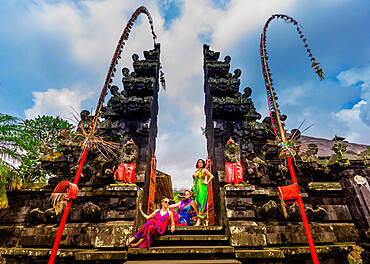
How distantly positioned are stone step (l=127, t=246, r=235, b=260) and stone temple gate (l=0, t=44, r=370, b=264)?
2 cm

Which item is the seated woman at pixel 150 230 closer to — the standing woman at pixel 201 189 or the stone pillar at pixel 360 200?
the standing woman at pixel 201 189

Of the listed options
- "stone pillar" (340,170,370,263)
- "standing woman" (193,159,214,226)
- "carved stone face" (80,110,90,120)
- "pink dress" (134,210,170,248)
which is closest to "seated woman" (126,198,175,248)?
"pink dress" (134,210,170,248)

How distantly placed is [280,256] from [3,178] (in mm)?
8402

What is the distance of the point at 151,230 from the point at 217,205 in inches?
99.0

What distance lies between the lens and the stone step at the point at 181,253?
4.19 meters

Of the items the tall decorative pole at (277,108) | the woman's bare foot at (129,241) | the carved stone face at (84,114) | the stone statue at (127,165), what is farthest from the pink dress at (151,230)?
the carved stone face at (84,114)

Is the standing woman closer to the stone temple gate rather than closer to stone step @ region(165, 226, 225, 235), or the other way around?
the stone temple gate

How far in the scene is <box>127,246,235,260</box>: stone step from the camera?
4.19m

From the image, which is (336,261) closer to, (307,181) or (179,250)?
(307,181)

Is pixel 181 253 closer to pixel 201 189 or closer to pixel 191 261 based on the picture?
pixel 191 261

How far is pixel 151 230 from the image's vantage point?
15.3 feet

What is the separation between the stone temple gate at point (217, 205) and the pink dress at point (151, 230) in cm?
19

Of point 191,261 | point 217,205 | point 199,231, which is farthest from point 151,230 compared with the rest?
point 217,205

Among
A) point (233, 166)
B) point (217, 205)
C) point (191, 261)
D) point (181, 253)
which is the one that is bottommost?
point (191, 261)
